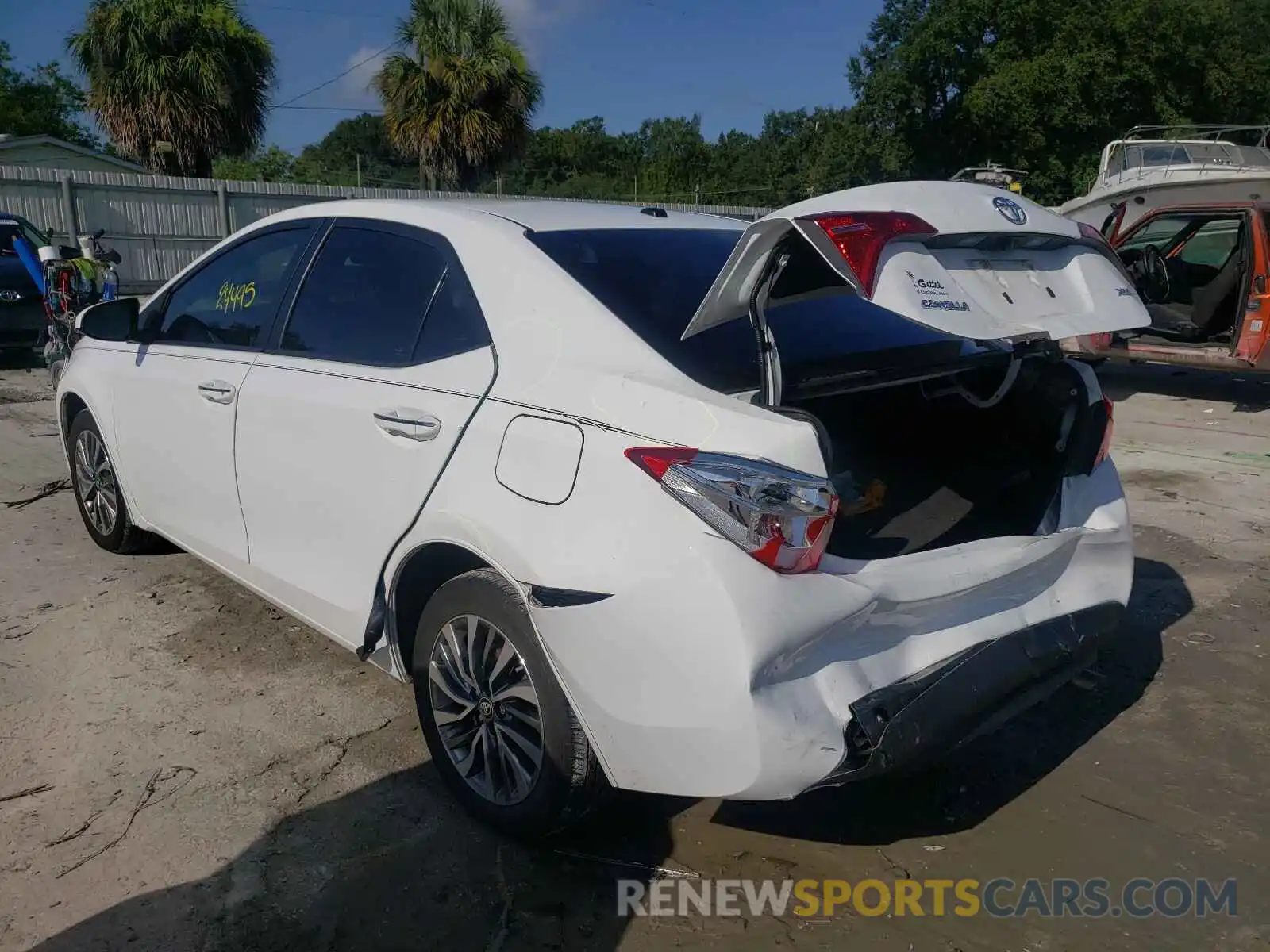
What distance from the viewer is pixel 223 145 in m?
22.8

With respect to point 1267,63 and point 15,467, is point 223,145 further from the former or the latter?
point 1267,63

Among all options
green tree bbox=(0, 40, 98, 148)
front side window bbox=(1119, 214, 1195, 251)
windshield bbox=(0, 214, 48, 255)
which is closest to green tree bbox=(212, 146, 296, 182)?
green tree bbox=(0, 40, 98, 148)

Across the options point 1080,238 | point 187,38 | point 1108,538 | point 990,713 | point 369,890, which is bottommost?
point 369,890

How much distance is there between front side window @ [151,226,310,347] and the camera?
3.65m

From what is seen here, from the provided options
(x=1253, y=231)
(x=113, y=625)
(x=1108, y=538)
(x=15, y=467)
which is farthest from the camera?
(x=1253, y=231)

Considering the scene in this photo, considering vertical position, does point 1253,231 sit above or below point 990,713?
above

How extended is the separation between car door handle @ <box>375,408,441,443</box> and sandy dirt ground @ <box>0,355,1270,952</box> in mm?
1100

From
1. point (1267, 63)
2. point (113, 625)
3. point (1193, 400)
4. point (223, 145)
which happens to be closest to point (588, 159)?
point (1267, 63)

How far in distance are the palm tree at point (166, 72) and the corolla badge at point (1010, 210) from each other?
2299 cm

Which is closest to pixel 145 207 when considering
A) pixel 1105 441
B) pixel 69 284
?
pixel 69 284

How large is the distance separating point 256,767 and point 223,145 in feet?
74.8

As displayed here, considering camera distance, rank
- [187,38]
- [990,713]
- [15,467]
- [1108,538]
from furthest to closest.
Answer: [187,38] → [15,467] → [1108,538] → [990,713]

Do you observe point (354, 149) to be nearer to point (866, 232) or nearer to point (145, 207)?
point (145, 207)

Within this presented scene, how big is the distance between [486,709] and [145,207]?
19472mm
